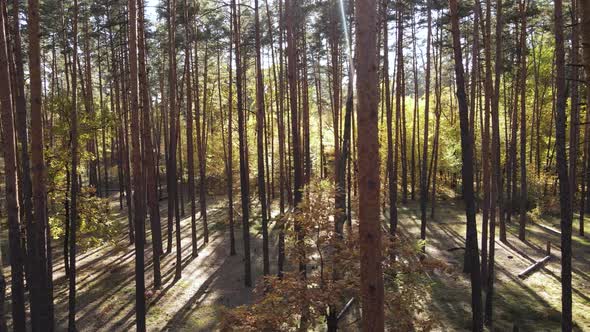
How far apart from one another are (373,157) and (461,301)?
1089 centimetres

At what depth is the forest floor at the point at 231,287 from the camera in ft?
44.2

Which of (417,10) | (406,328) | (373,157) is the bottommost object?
(406,328)

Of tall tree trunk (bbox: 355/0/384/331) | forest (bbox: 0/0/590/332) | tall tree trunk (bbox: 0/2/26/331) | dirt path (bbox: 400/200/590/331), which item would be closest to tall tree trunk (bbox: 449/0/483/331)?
forest (bbox: 0/0/590/332)

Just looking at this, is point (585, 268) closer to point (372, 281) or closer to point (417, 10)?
point (417, 10)

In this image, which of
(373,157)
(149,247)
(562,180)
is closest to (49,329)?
(373,157)

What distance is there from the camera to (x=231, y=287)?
55.5 ft

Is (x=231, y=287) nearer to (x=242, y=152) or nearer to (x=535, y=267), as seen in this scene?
(x=242, y=152)

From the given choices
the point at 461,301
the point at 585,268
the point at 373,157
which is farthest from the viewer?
the point at 585,268

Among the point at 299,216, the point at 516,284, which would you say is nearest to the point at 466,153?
the point at 299,216

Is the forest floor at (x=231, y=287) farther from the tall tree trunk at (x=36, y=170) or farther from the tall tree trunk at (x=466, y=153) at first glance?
the tall tree trunk at (x=36, y=170)

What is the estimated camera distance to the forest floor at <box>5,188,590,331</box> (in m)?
13.5

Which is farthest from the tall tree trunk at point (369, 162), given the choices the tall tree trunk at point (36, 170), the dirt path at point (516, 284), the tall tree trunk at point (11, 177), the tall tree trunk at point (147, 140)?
the tall tree trunk at point (147, 140)

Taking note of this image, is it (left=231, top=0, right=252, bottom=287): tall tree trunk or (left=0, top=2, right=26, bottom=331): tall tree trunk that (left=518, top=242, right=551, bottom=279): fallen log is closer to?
(left=231, top=0, right=252, bottom=287): tall tree trunk

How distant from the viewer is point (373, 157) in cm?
591
